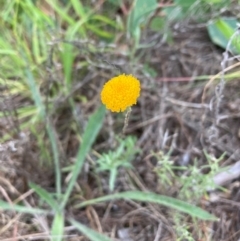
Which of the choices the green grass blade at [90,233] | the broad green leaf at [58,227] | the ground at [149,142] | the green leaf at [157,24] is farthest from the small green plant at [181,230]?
the green leaf at [157,24]

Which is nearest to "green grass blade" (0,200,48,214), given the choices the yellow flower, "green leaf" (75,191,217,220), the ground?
the ground

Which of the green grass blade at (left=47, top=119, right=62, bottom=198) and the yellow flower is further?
the green grass blade at (left=47, top=119, right=62, bottom=198)

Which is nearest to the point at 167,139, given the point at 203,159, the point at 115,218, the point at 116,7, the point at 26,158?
the point at 203,159

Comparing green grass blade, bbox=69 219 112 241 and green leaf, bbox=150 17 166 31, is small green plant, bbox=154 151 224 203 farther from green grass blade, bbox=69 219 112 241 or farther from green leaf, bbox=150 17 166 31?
green leaf, bbox=150 17 166 31

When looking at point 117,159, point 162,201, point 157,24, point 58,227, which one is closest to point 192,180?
point 162,201

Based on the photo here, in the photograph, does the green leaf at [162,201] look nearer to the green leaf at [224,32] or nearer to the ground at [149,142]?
the ground at [149,142]

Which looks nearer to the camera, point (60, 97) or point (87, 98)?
point (60, 97)

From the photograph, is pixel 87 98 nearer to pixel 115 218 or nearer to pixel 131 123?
pixel 131 123
